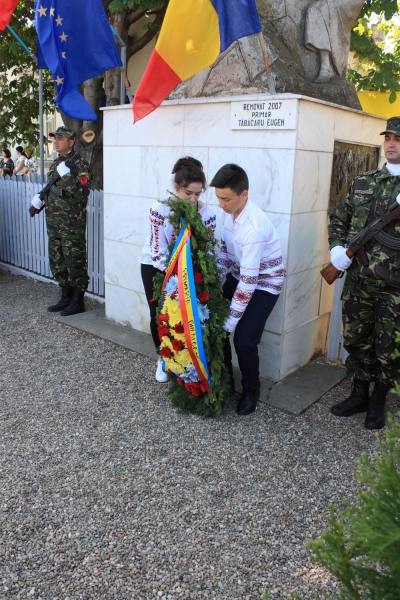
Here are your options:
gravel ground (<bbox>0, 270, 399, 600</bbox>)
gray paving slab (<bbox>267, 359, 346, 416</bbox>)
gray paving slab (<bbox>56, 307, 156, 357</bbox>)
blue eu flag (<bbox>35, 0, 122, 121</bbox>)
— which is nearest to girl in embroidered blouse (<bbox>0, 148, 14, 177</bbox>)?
gray paving slab (<bbox>56, 307, 156, 357</bbox>)

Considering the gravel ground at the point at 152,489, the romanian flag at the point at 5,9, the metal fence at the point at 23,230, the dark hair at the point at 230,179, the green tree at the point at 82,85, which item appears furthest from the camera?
the green tree at the point at 82,85

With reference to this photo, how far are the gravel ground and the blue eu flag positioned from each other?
2.66 meters

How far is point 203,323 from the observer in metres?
3.39

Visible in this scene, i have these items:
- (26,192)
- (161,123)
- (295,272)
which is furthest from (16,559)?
(26,192)

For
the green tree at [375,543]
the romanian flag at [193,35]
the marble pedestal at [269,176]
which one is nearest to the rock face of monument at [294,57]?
the marble pedestal at [269,176]

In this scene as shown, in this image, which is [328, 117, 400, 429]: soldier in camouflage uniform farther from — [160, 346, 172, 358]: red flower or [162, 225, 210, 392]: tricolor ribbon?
[160, 346, 172, 358]: red flower

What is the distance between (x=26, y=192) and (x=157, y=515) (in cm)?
627

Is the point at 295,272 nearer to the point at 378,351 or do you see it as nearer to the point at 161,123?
the point at 378,351

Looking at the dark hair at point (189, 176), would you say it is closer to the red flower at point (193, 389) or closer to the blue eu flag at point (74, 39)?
the red flower at point (193, 389)

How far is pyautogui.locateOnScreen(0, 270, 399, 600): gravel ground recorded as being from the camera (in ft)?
7.41

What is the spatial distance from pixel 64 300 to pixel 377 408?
3.99 meters

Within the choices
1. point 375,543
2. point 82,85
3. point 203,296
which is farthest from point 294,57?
point 82,85

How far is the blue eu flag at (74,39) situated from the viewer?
448 centimetres

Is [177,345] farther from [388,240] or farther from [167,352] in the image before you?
[388,240]
